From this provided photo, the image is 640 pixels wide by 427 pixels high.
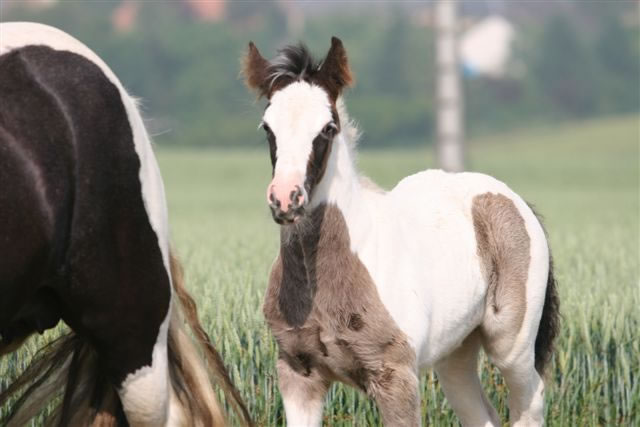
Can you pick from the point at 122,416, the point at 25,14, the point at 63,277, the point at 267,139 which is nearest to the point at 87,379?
the point at 122,416

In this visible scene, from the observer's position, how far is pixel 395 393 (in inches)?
175

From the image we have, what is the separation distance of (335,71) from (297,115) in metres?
0.25

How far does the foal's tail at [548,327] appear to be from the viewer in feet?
18.3

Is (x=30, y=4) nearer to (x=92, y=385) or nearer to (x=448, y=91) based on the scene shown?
(x=448, y=91)

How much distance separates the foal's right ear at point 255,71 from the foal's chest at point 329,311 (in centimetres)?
48

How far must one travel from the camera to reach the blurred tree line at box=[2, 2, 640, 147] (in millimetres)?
66375

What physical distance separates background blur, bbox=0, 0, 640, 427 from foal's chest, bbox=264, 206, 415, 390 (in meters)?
0.65

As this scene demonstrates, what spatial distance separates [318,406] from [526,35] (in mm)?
83630

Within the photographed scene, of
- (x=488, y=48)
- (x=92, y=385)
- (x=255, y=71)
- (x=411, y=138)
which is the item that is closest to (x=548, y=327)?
(x=255, y=71)

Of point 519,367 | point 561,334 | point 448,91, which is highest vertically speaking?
point 448,91

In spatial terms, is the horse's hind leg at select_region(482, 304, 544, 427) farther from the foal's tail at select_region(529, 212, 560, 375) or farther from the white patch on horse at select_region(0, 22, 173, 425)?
the white patch on horse at select_region(0, 22, 173, 425)

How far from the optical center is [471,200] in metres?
5.31

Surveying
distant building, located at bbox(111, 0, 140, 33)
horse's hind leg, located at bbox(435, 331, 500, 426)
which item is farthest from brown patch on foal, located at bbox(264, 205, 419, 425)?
distant building, located at bbox(111, 0, 140, 33)

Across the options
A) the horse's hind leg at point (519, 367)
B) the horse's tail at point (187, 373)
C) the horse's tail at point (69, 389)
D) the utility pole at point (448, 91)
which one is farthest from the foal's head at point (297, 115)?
the utility pole at point (448, 91)
